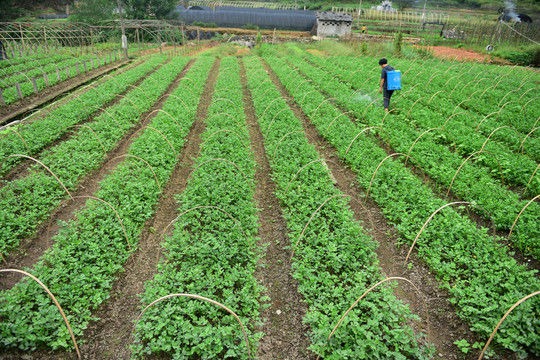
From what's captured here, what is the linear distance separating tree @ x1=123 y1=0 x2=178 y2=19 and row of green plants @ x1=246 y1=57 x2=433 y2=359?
136 feet

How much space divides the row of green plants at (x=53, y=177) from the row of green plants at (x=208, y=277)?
2634 millimetres

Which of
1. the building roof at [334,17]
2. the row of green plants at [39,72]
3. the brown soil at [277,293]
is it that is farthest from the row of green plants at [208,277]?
the building roof at [334,17]

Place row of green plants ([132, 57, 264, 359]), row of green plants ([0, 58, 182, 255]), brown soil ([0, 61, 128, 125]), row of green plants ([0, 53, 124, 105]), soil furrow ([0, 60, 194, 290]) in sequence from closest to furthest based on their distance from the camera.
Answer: row of green plants ([132, 57, 264, 359]), soil furrow ([0, 60, 194, 290]), row of green plants ([0, 58, 182, 255]), brown soil ([0, 61, 128, 125]), row of green plants ([0, 53, 124, 105])

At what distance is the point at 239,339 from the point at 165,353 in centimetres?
93

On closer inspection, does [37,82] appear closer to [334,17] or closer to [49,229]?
[49,229]

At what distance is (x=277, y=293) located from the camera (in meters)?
4.89

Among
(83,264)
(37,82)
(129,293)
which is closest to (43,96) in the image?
(37,82)

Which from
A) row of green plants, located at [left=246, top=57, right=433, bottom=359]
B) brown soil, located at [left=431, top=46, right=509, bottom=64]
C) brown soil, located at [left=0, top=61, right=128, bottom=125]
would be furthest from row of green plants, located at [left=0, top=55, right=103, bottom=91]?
brown soil, located at [left=431, top=46, right=509, bottom=64]

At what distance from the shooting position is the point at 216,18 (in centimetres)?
4472

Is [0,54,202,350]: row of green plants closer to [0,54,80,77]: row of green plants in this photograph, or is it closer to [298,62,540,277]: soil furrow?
[298,62,540,277]: soil furrow

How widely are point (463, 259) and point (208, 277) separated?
4.01 m

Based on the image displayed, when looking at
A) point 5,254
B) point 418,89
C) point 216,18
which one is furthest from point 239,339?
point 216,18

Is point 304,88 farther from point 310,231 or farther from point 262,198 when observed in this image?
point 310,231

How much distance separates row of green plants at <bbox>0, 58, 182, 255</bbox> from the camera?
5789mm
